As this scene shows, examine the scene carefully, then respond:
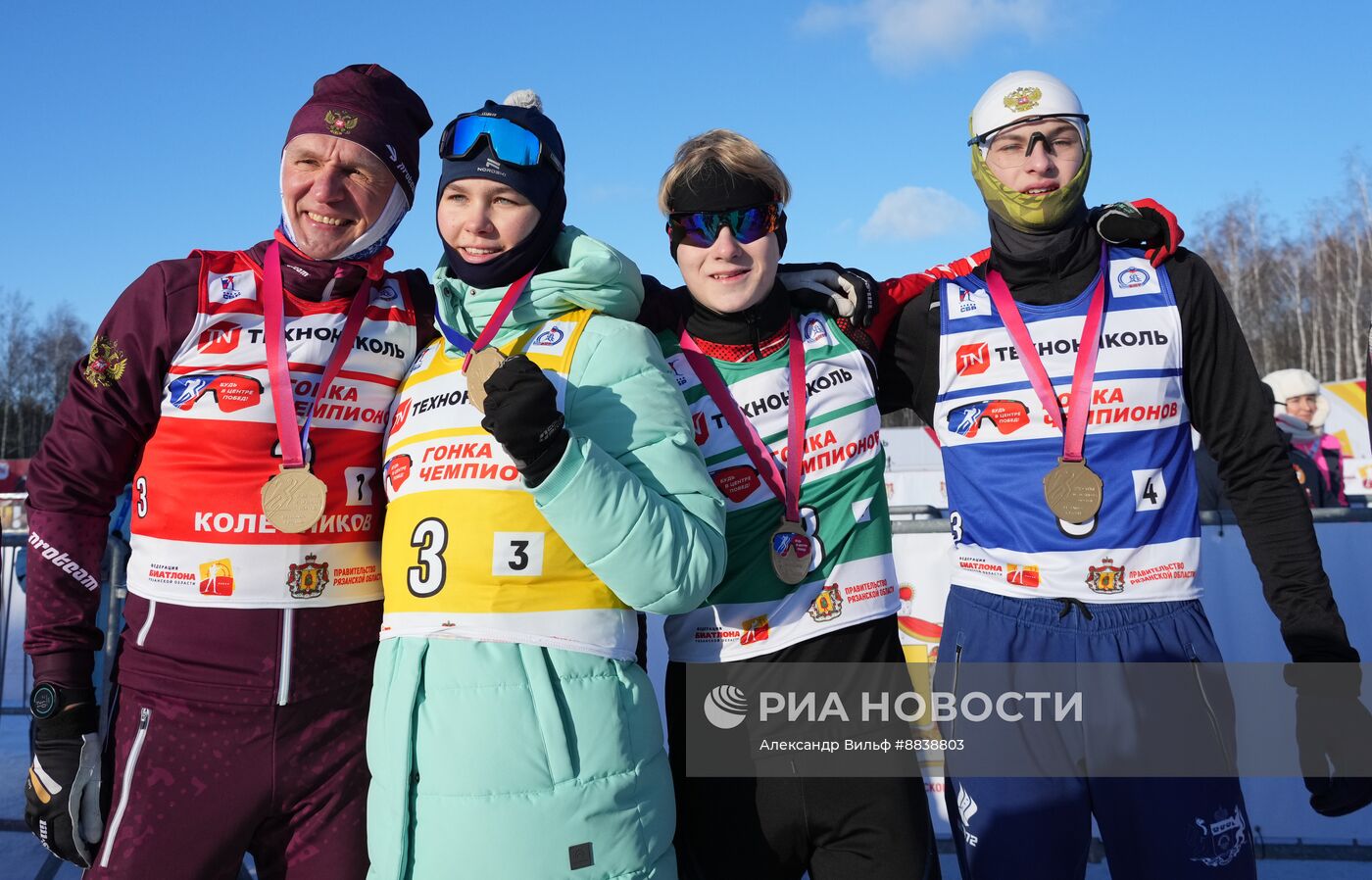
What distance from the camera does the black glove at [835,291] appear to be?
105 inches

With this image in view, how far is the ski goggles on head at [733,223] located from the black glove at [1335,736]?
1.83 meters

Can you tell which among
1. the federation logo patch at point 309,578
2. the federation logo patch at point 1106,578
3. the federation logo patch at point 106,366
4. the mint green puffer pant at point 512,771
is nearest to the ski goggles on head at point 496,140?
the federation logo patch at point 106,366

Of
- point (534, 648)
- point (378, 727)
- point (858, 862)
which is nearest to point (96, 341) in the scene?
point (378, 727)

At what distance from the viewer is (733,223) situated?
256cm

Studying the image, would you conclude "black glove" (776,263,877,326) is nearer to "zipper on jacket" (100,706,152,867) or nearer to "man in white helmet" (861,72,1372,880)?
"man in white helmet" (861,72,1372,880)

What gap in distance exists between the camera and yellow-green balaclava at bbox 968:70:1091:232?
2.56 m

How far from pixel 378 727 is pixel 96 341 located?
1.28 metres

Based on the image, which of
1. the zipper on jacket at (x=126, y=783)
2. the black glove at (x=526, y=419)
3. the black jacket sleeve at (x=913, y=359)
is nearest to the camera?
the black glove at (x=526, y=419)

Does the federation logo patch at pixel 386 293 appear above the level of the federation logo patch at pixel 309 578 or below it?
above

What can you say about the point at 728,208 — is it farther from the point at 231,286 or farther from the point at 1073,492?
the point at 231,286

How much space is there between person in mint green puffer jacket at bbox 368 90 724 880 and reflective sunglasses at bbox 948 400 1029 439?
0.90m

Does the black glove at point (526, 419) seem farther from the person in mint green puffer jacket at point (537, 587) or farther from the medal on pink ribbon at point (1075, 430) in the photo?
the medal on pink ribbon at point (1075, 430)

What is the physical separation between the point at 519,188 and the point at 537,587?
1.04 meters

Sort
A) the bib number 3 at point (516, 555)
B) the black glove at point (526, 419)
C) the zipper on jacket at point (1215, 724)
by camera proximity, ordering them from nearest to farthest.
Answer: the black glove at point (526, 419), the bib number 3 at point (516, 555), the zipper on jacket at point (1215, 724)
